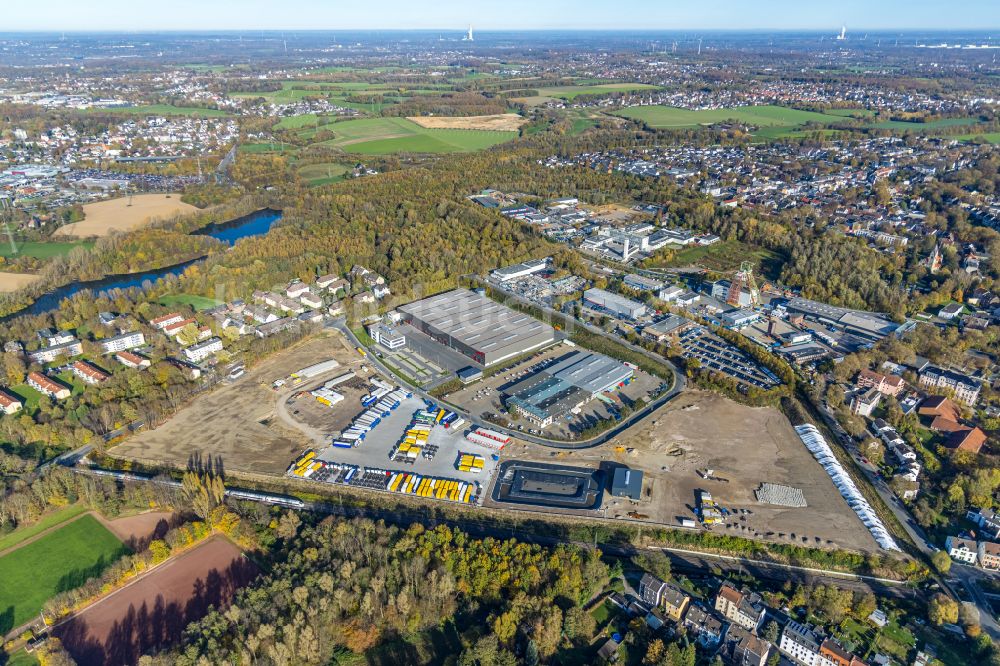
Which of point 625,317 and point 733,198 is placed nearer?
point 625,317

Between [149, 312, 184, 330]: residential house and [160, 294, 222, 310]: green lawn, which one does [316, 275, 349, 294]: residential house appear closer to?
[160, 294, 222, 310]: green lawn

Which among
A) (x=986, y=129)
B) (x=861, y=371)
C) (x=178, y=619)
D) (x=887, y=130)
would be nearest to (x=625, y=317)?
(x=861, y=371)

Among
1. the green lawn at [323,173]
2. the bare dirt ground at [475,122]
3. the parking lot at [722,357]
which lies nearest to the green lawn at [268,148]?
the green lawn at [323,173]

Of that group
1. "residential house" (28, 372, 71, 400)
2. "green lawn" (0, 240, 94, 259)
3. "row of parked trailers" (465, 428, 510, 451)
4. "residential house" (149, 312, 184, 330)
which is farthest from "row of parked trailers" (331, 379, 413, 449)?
"green lawn" (0, 240, 94, 259)

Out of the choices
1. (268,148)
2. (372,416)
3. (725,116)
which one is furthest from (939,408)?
(725,116)

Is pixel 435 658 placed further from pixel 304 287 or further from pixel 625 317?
pixel 304 287

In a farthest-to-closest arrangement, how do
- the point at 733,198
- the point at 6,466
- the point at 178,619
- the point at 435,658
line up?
the point at 733,198, the point at 6,466, the point at 178,619, the point at 435,658

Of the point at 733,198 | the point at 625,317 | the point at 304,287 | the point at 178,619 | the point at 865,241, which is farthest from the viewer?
the point at 733,198
